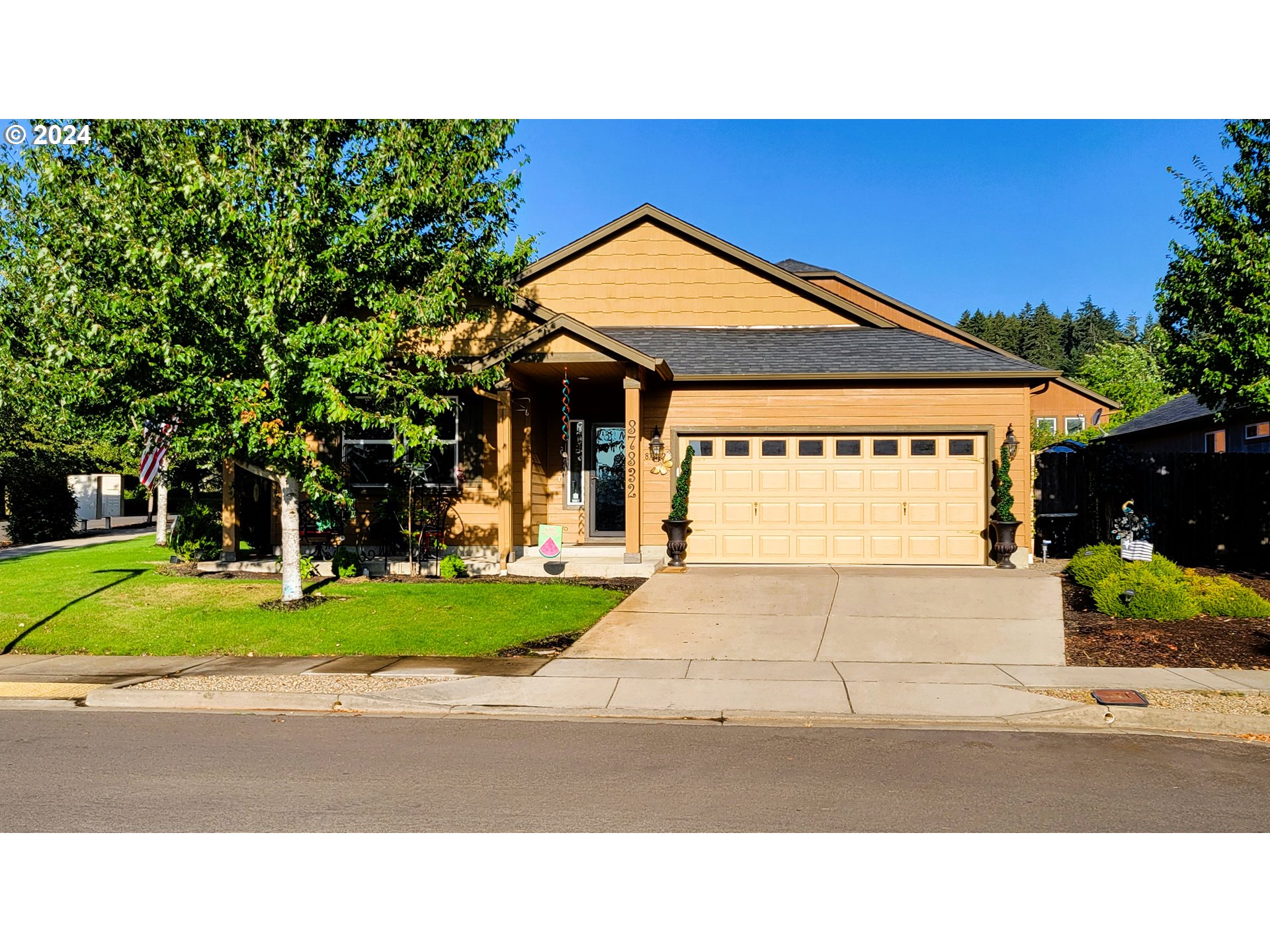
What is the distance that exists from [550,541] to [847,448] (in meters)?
6.03

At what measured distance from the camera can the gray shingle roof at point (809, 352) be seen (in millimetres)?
16281

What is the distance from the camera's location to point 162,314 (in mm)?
11211

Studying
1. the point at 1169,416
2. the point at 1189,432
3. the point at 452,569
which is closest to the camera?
the point at 452,569

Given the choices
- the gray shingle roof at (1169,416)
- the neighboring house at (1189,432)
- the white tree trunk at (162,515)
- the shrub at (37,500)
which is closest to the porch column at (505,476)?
the white tree trunk at (162,515)

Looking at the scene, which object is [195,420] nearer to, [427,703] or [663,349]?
[427,703]

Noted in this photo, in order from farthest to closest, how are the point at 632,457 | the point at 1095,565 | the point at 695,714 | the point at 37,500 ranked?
the point at 37,500 < the point at 632,457 < the point at 1095,565 < the point at 695,714

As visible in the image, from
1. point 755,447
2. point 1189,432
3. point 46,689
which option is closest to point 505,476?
point 755,447

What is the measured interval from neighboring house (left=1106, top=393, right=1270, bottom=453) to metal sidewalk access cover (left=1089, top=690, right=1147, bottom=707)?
1683 cm

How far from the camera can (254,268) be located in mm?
11234

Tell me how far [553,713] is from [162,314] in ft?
25.3

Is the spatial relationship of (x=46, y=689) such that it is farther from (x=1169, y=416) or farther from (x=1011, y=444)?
(x=1169, y=416)

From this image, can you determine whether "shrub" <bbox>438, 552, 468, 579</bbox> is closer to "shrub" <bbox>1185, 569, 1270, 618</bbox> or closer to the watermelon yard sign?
the watermelon yard sign

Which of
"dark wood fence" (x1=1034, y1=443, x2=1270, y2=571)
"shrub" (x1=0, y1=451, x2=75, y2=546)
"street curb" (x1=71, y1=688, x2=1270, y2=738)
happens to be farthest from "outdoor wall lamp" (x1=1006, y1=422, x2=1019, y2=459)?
"shrub" (x1=0, y1=451, x2=75, y2=546)

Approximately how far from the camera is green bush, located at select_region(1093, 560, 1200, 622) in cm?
1167
